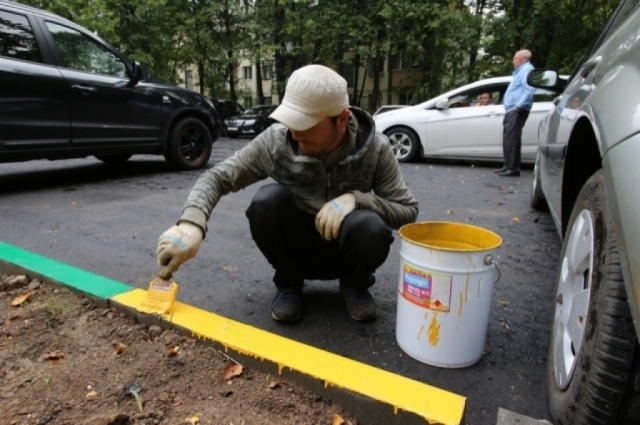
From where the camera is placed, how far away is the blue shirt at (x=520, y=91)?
5789 mm

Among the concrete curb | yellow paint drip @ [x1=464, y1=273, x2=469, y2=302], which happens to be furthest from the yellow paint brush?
yellow paint drip @ [x1=464, y1=273, x2=469, y2=302]

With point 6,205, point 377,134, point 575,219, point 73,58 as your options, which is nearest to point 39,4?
point 73,58

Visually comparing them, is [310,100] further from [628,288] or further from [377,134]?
[628,288]

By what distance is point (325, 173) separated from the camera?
6.19ft

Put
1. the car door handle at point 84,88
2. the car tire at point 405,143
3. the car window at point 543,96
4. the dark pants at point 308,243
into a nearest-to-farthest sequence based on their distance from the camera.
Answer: the dark pants at point 308,243 < the car door handle at point 84,88 < the car window at point 543,96 < the car tire at point 405,143

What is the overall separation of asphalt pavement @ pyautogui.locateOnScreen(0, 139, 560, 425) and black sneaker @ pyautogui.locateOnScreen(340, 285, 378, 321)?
5 centimetres

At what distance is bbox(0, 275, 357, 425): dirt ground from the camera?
4.29 ft

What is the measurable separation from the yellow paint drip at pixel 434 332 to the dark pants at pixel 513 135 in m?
5.19

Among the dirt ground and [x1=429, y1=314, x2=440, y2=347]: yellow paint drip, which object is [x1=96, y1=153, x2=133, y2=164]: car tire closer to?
the dirt ground

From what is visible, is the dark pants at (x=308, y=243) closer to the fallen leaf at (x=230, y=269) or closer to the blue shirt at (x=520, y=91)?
the fallen leaf at (x=230, y=269)

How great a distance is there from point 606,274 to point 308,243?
4.18 feet

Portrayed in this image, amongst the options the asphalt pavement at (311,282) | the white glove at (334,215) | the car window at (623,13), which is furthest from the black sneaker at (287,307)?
the car window at (623,13)

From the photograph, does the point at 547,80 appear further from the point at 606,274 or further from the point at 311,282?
the point at 606,274

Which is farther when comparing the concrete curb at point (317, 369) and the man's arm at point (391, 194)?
the man's arm at point (391, 194)
